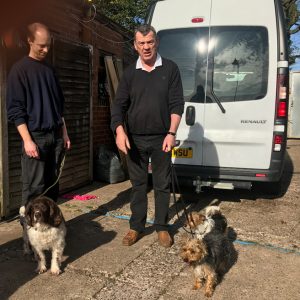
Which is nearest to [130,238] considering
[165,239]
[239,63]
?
[165,239]

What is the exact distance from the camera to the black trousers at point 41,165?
390 centimetres

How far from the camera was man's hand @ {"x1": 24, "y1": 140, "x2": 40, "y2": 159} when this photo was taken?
12.1 ft

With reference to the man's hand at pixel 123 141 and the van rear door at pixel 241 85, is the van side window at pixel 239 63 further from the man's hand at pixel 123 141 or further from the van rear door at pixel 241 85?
the man's hand at pixel 123 141

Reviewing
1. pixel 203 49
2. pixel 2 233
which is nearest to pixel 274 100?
pixel 203 49

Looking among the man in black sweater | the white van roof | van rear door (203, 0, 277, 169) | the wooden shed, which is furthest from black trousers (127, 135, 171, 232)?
the white van roof

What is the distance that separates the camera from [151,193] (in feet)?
22.8

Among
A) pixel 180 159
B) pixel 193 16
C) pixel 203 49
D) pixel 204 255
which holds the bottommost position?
pixel 204 255

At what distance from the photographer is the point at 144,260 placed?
4.18 meters

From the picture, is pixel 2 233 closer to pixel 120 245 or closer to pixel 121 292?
pixel 120 245

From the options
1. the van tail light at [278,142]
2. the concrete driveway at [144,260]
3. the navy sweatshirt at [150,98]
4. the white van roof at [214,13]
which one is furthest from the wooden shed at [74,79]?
the van tail light at [278,142]

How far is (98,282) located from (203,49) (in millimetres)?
3702

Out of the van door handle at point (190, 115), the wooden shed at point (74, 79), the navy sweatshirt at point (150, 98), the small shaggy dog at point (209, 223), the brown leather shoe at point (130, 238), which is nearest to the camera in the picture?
the small shaggy dog at point (209, 223)

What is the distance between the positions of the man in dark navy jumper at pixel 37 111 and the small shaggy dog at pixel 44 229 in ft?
1.07

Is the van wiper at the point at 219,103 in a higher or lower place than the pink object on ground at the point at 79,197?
higher
